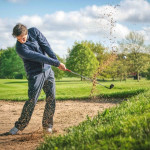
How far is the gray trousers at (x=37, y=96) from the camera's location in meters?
4.30

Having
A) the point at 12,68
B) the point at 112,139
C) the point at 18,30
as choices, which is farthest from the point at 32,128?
the point at 12,68

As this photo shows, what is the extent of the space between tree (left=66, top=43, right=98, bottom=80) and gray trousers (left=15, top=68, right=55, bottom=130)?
31017 mm

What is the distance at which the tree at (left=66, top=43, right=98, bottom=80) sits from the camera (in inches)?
1421

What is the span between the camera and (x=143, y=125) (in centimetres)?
298

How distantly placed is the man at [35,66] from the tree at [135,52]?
31653 millimetres

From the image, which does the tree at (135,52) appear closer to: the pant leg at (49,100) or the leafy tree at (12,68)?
the leafy tree at (12,68)

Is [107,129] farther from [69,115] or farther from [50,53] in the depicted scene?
[69,115]

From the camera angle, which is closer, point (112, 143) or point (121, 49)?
point (112, 143)

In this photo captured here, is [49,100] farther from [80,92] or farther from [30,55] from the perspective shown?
[80,92]

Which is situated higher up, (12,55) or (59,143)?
(12,55)

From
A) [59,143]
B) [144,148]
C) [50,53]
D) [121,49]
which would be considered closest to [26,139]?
[59,143]

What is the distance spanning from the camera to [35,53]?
160 inches

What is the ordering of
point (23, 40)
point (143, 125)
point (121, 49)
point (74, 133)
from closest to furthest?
point (143, 125), point (74, 133), point (23, 40), point (121, 49)

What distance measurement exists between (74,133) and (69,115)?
3.03 metres
